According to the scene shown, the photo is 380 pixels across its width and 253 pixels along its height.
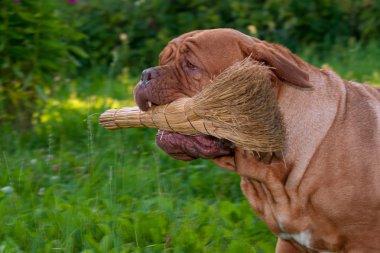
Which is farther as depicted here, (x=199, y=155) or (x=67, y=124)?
(x=67, y=124)

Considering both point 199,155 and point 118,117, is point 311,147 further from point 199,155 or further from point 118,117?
point 118,117

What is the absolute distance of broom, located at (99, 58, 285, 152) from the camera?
3.65 meters

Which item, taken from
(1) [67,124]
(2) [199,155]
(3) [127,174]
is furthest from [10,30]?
(2) [199,155]

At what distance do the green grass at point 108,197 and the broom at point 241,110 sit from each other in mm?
782

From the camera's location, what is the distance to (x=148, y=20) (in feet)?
32.3

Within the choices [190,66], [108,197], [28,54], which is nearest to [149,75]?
[190,66]

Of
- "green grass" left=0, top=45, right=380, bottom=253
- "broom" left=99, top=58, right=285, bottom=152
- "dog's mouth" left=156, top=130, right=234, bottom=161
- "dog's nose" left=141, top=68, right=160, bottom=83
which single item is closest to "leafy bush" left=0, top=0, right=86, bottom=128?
"green grass" left=0, top=45, right=380, bottom=253

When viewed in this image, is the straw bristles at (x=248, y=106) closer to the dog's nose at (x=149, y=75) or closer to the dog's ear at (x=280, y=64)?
the dog's ear at (x=280, y=64)

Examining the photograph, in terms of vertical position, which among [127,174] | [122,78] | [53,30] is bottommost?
[122,78]

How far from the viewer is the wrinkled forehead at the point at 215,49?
4008 millimetres

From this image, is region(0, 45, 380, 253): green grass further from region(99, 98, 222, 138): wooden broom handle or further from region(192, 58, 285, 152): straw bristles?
region(192, 58, 285, 152): straw bristles

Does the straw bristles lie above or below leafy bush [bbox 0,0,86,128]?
above

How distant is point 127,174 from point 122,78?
142 inches

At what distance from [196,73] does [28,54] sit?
104 inches
